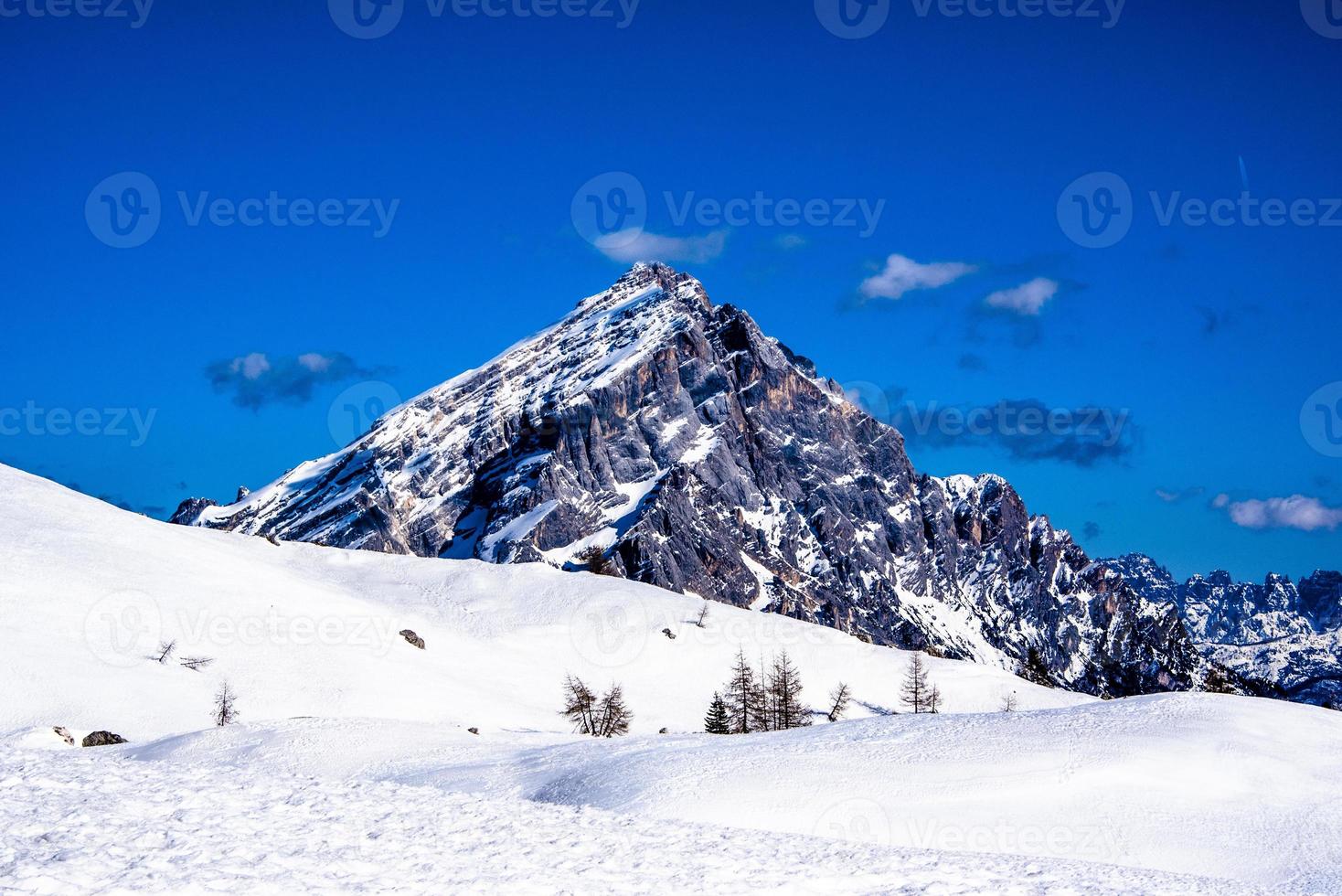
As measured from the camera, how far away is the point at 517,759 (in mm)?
36875

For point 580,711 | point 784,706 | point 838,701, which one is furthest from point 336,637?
point 838,701

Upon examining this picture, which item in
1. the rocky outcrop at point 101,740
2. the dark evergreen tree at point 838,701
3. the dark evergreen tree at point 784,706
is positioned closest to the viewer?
the rocky outcrop at point 101,740

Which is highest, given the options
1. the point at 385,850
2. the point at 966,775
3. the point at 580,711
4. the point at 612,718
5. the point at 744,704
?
the point at 744,704

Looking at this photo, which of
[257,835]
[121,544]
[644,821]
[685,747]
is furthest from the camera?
[121,544]

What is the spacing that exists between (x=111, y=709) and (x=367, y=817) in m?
35.8

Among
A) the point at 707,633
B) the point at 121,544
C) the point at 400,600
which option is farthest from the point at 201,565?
the point at 707,633

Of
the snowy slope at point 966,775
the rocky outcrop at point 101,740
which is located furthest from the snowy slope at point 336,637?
the snowy slope at point 966,775

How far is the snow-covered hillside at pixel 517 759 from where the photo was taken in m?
17.8

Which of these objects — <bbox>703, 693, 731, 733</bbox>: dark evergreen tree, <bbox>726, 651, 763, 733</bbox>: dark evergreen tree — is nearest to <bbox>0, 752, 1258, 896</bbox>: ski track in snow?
<bbox>703, 693, 731, 733</bbox>: dark evergreen tree

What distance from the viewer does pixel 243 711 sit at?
176 ft

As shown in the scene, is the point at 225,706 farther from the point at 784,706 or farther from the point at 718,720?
the point at 784,706

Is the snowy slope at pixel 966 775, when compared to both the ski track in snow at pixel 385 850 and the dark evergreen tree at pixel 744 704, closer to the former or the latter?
the ski track in snow at pixel 385 850

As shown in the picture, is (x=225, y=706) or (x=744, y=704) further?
(x=744, y=704)

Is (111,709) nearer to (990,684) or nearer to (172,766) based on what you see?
(172,766)
